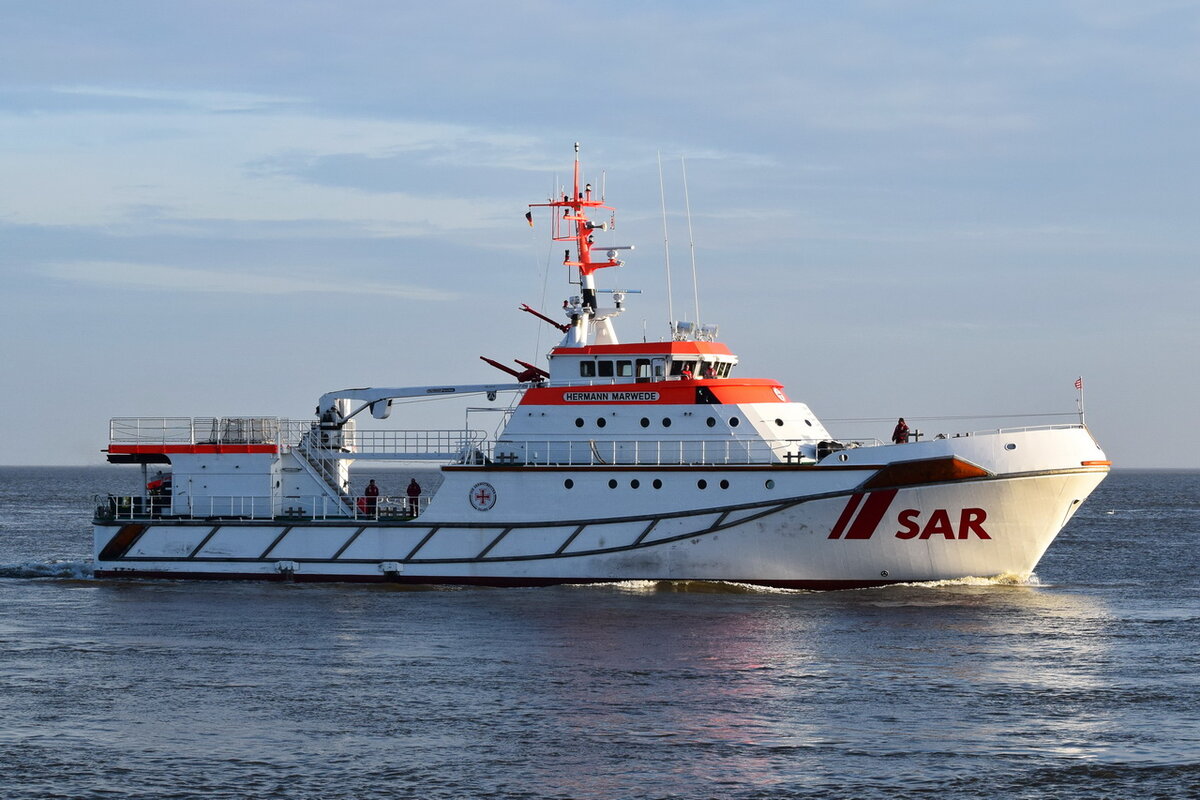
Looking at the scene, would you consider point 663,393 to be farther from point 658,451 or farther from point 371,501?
point 371,501

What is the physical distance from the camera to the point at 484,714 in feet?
60.4

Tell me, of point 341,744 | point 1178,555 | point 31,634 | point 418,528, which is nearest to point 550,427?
point 418,528

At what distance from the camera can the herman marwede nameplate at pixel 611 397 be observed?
1164 inches

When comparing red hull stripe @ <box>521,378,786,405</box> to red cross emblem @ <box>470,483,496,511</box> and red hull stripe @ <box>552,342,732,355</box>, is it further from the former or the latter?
red cross emblem @ <box>470,483,496,511</box>

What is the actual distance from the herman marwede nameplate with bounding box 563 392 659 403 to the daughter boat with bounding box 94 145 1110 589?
4 cm

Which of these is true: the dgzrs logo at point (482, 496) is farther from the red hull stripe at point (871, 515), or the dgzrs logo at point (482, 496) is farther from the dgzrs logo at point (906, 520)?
the red hull stripe at point (871, 515)

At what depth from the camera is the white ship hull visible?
27.3 meters

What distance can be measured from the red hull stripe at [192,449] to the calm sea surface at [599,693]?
3324 millimetres

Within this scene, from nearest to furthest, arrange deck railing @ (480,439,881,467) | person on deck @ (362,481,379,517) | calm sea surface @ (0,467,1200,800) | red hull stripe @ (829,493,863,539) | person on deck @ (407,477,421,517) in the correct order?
calm sea surface @ (0,467,1200,800), red hull stripe @ (829,493,863,539), deck railing @ (480,439,881,467), person on deck @ (407,477,421,517), person on deck @ (362,481,379,517)

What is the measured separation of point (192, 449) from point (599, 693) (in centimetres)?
1622

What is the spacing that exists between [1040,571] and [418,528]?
655 inches

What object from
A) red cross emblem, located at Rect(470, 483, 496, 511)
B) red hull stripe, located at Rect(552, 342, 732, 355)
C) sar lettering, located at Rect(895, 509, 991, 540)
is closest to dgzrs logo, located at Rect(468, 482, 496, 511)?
red cross emblem, located at Rect(470, 483, 496, 511)

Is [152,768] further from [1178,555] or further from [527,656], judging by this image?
[1178,555]

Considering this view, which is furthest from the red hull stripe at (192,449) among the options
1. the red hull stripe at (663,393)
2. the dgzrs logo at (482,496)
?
the red hull stripe at (663,393)
